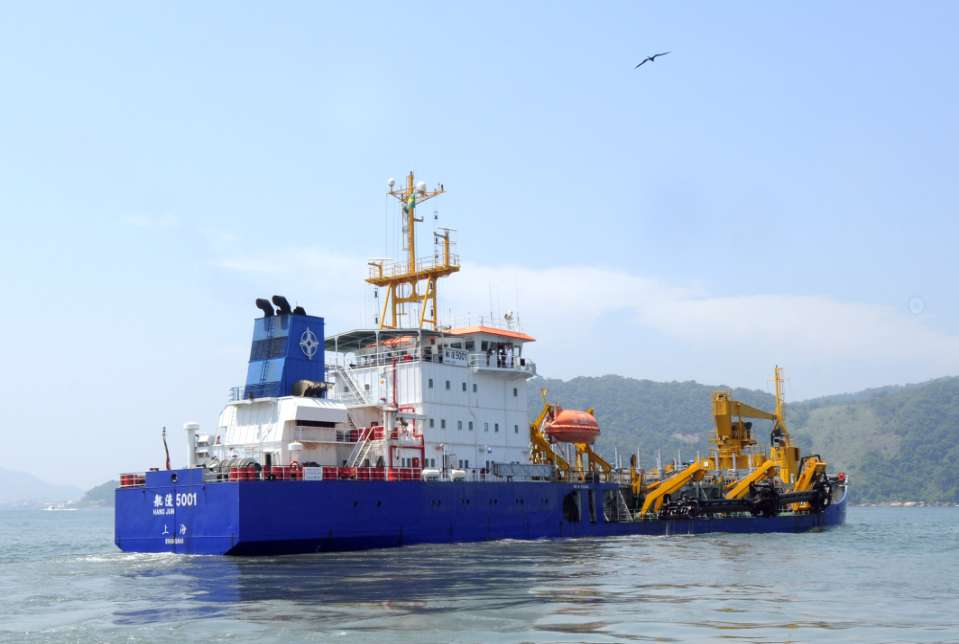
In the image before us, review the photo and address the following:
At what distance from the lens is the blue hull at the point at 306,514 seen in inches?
1164

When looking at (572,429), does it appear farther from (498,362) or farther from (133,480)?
(133,480)

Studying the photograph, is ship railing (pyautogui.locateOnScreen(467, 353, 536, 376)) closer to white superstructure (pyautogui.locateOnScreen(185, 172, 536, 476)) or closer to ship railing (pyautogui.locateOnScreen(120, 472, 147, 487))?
white superstructure (pyautogui.locateOnScreen(185, 172, 536, 476))

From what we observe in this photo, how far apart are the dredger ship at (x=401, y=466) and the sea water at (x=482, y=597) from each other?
117 centimetres

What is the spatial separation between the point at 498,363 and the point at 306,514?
43.2ft

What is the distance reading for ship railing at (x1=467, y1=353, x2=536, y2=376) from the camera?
4056 cm

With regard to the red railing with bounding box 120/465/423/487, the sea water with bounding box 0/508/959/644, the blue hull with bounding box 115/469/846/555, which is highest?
the red railing with bounding box 120/465/423/487

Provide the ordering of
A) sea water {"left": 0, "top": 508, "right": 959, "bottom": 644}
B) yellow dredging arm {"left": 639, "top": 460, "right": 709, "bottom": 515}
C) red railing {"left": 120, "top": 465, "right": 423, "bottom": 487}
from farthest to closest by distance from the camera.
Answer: yellow dredging arm {"left": 639, "top": 460, "right": 709, "bottom": 515}, red railing {"left": 120, "top": 465, "right": 423, "bottom": 487}, sea water {"left": 0, "top": 508, "right": 959, "bottom": 644}

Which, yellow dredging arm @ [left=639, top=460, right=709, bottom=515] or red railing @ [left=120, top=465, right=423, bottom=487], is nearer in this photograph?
red railing @ [left=120, top=465, right=423, bottom=487]

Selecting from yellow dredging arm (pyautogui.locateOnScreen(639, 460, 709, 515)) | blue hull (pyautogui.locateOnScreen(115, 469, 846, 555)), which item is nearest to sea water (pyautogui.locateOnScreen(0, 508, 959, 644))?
blue hull (pyautogui.locateOnScreen(115, 469, 846, 555))

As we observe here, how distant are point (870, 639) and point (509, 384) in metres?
25.5

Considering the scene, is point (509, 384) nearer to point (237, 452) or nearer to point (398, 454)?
point (398, 454)

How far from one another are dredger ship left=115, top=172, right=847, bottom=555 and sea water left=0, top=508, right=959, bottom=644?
1.17 m

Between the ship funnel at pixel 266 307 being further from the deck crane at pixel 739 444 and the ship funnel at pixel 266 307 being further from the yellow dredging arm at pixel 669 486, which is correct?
the deck crane at pixel 739 444

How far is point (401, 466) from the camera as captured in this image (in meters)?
34.7
